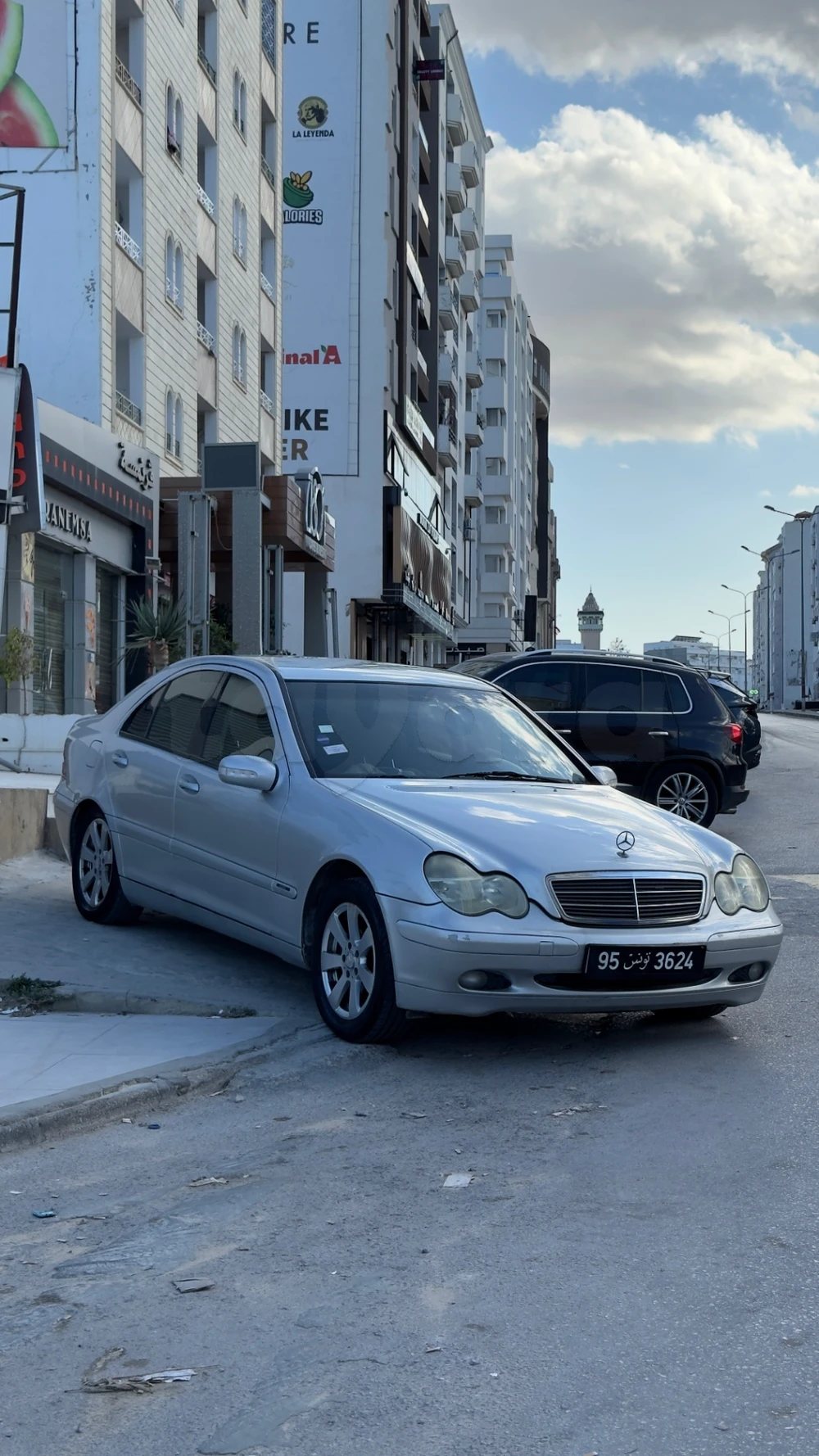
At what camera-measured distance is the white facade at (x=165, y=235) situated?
23.5 m

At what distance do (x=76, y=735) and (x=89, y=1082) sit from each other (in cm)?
412

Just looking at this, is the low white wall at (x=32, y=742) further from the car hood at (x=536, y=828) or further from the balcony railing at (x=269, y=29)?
the balcony railing at (x=269, y=29)

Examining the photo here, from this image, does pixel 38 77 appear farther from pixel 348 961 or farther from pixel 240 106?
pixel 348 961

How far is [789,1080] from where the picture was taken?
5816 mm

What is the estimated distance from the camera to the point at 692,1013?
6922 mm

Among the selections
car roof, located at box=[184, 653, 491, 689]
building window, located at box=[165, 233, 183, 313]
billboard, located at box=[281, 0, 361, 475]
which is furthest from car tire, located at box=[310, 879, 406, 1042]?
billboard, located at box=[281, 0, 361, 475]

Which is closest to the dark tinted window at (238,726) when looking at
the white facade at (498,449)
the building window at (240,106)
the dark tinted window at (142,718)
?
the dark tinted window at (142,718)

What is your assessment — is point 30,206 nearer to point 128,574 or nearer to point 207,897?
point 128,574

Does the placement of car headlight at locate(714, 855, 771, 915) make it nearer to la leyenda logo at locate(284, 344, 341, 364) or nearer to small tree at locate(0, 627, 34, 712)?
small tree at locate(0, 627, 34, 712)

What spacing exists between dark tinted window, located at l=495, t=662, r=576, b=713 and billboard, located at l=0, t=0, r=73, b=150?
12.7m

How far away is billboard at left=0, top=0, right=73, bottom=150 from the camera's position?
2338 cm

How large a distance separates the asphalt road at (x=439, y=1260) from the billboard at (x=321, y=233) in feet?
157

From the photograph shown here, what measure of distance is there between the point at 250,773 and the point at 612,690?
8935mm

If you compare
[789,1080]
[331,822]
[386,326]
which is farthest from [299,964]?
[386,326]
